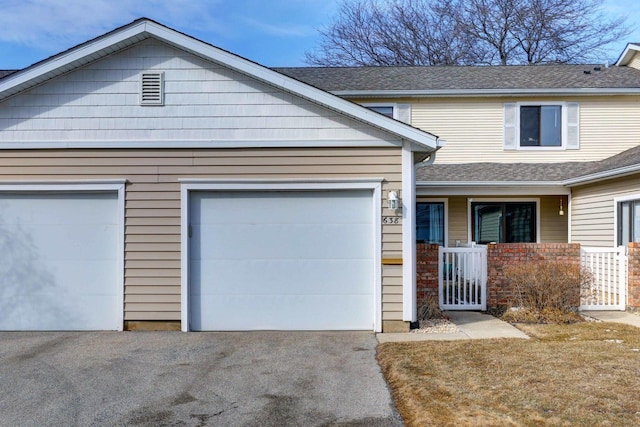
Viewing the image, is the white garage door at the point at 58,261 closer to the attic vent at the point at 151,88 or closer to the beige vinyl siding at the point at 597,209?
the attic vent at the point at 151,88

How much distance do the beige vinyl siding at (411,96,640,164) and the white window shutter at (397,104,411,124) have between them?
0.14 meters

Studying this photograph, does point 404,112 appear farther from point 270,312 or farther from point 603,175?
point 270,312

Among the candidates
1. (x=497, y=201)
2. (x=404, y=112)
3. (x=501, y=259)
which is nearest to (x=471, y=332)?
(x=501, y=259)

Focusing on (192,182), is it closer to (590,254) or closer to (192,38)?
(192,38)

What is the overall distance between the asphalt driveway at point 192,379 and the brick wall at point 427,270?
2.07m

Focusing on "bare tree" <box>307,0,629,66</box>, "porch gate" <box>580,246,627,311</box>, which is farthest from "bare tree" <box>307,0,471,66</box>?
"porch gate" <box>580,246,627,311</box>

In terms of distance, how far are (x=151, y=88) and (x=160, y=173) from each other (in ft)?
4.26

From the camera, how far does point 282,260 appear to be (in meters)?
7.89

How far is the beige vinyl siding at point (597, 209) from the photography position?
34.7 ft

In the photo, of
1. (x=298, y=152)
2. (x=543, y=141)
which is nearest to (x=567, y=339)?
(x=298, y=152)

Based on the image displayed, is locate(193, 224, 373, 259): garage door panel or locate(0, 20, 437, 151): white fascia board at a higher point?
locate(0, 20, 437, 151): white fascia board

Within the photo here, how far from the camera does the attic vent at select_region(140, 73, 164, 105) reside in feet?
25.7

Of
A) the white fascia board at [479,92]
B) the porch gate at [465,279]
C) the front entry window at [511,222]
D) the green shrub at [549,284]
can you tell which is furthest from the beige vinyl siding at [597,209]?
the porch gate at [465,279]

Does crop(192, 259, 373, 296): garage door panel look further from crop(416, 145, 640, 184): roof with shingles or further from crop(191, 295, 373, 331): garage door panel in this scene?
crop(416, 145, 640, 184): roof with shingles
